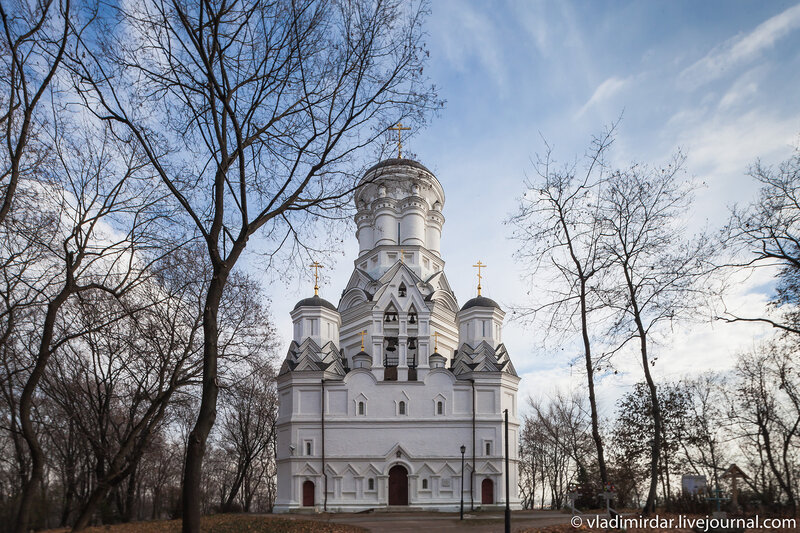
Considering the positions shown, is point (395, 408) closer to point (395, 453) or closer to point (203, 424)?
point (395, 453)

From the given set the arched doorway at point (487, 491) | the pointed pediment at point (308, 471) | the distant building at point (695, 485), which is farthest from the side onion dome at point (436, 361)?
the distant building at point (695, 485)

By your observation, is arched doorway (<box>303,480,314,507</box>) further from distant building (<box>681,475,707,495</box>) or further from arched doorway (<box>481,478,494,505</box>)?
distant building (<box>681,475,707,495</box>)

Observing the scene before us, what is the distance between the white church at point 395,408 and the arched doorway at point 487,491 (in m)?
0.06

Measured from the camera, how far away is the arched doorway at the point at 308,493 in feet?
114

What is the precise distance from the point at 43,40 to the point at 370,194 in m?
34.3

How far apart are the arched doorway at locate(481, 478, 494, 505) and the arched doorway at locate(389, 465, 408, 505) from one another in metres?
4.38

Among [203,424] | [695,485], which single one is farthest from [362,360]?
[203,424]

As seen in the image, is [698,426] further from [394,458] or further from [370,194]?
[370,194]

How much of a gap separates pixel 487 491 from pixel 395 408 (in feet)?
23.0

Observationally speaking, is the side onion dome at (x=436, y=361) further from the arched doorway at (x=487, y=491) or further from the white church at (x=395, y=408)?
the arched doorway at (x=487, y=491)

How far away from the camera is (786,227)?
1659 cm

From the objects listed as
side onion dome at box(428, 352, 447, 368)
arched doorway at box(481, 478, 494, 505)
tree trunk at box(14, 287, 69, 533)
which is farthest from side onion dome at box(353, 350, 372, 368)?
tree trunk at box(14, 287, 69, 533)

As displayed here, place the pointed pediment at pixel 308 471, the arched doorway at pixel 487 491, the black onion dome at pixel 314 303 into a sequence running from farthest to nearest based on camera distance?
the black onion dome at pixel 314 303 < the pointed pediment at pixel 308 471 < the arched doorway at pixel 487 491

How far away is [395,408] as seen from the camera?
36.2 meters
